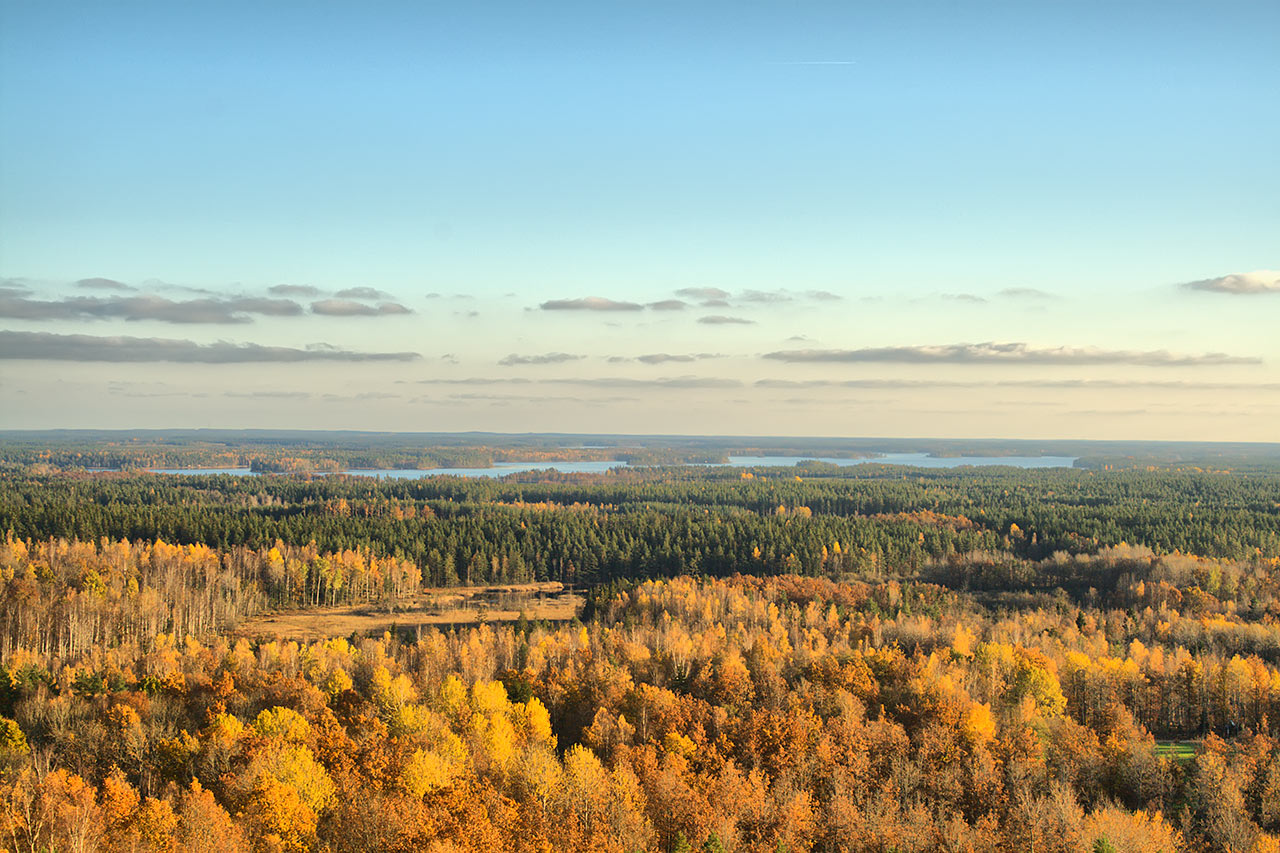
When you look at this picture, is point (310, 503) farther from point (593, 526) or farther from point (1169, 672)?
point (1169, 672)

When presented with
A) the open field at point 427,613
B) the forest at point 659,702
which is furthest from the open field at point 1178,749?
the open field at point 427,613

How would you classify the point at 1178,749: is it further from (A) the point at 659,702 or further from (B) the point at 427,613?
(B) the point at 427,613

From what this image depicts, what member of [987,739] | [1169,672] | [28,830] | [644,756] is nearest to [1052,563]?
[1169,672]

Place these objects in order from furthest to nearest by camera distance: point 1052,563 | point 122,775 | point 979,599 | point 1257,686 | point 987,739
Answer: point 1052,563 < point 979,599 < point 1257,686 < point 987,739 < point 122,775

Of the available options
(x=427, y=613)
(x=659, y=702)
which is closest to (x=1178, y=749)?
(x=659, y=702)

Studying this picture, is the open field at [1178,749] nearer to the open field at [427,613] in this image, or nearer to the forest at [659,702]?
the forest at [659,702]

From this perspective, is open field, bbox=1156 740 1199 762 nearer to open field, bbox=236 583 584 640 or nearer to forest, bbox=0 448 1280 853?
forest, bbox=0 448 1280 853

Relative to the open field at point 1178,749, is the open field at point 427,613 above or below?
below
